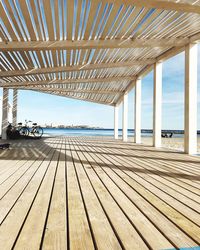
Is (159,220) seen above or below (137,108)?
below

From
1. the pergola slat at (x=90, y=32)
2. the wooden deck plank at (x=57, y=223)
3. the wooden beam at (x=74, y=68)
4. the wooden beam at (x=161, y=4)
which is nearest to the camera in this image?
the wooden deck plank at (x=57, y=223)

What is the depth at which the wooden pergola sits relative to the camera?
457 cm

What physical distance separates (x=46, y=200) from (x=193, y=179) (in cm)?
207

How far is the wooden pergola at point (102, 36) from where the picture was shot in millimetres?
4573

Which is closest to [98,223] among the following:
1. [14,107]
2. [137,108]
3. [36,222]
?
[36,222]

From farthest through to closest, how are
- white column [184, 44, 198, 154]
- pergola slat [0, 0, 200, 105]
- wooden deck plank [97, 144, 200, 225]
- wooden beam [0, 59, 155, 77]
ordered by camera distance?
wooden beam [0, 59, 155, 77], white column [184, 44, 198, 154], pergola slat [0, 0, 200, 105], wooden deck plank [97, 144, 200, 225]

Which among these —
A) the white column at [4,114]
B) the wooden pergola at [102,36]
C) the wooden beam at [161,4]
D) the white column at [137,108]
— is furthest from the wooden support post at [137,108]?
the wooden beam at [161,4]

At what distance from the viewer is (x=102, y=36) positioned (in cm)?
597

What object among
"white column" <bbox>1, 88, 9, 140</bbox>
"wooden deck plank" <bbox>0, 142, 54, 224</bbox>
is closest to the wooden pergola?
"wooden deck plank" <bbox>0, 142, 54, 224</bbox>

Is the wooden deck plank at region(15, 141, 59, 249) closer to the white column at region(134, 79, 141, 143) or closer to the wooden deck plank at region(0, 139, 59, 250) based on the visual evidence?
the wooden deck plank at region(0, 139, 59, 250)

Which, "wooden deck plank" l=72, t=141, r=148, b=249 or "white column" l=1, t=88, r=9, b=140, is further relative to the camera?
"white column" l=1, t=88, r=9, b=140

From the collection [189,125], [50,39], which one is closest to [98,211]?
[50,39]

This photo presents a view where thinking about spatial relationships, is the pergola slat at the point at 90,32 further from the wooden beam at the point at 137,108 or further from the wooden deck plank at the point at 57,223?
the wooden deck plank at the point at 57,223

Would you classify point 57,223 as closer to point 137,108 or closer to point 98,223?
point 98,223
